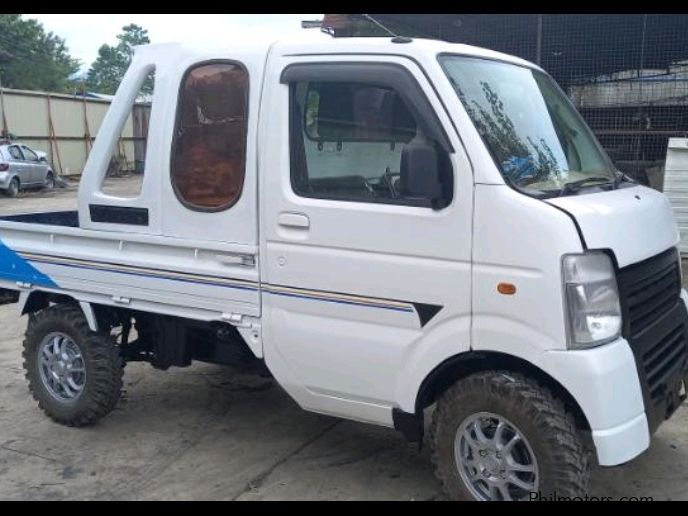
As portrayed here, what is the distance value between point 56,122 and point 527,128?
26941mm

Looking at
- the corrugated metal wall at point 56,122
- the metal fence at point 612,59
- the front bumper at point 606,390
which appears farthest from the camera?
the corrugated metal wall at point 56,122

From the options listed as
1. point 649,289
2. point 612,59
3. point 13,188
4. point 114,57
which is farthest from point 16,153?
point 114,57

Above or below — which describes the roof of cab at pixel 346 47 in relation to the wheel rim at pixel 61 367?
above

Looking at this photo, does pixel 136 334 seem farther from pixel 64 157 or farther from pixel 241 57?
pixel 64 157

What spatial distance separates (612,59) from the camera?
1236 cm

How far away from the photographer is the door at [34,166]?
2264 cm

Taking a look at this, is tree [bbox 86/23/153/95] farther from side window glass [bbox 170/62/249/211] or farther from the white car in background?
side window glass [bbox 170/62/249/211]

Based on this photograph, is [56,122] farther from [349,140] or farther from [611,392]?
[611,392]

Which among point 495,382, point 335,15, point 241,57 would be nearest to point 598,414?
point 495,382

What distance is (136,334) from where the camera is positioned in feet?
16.6

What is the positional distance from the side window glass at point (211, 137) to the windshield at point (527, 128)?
1158 millimetres

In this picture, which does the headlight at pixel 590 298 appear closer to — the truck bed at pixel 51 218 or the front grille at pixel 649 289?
the front grille at pixel 649 289

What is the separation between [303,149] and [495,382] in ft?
4.81

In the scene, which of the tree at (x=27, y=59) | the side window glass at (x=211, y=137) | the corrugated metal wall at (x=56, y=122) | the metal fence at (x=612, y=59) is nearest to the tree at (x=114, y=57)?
the tree at (x=27, y=59)
